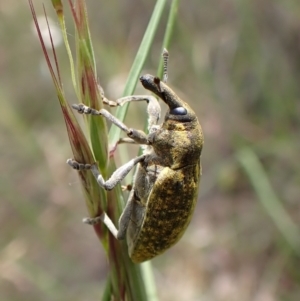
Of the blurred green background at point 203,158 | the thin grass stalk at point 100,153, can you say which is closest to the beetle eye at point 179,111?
the thin grass stalk at point 100,153

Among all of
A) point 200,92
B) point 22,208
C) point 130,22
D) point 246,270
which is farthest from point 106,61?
point 246,270

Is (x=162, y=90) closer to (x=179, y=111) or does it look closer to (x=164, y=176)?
(x=179, y=111)

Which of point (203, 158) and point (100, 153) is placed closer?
point (100, 153)

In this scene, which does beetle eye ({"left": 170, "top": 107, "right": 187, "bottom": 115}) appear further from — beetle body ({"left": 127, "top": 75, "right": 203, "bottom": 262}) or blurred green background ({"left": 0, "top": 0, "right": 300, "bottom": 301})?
blurred green background ({"left": 0, "top": 0, "right": 300, "bottom": 301})

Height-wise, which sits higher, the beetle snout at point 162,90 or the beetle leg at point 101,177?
the beetle snout at point 162,90

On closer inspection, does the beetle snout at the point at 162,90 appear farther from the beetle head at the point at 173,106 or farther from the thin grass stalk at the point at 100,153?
the thin grass stalk at the point at 100,153

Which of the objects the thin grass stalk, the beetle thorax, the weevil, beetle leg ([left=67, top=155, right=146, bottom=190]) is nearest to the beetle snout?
the weevil

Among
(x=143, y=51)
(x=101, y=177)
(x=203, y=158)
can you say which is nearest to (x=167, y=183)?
(x=101, y=177)
